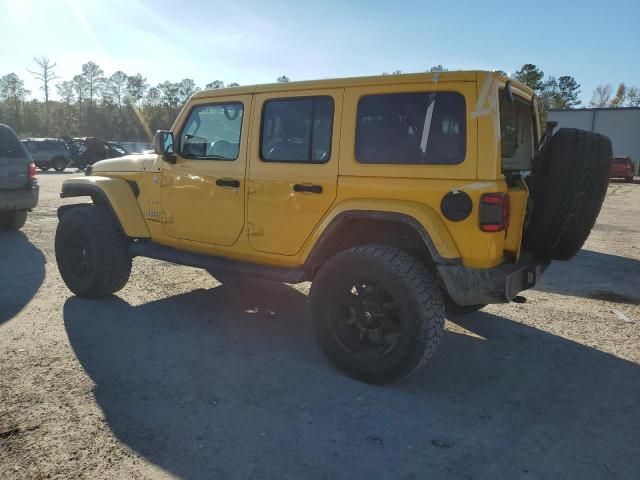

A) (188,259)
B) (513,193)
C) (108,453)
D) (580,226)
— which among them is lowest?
(108,453)

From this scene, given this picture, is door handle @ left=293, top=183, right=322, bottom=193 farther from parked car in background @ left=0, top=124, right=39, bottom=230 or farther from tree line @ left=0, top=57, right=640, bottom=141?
tree line @ left=0, top=57, right=640, bottom=141

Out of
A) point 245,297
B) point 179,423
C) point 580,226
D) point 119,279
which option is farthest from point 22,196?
point 580,226

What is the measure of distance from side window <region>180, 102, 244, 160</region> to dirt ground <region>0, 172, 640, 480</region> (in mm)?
1530

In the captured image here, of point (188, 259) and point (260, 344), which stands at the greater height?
point (188, 259)

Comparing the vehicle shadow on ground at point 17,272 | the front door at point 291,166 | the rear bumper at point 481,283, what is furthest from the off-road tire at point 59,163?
the rear bumper at point 481,283

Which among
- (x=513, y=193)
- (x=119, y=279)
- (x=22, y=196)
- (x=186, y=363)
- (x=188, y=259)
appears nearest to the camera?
(x=513, y=193)

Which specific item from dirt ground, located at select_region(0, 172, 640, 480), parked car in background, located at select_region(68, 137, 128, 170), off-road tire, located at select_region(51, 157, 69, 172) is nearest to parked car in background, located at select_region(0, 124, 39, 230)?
dirt ground, located at select_region(0, 172, 640, 480)

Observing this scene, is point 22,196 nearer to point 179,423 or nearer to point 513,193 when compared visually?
point 179,423

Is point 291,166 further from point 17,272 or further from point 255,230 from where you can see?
point 17,272

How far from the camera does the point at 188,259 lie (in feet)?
14.8

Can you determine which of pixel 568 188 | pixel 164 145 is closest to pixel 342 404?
pixel 568 188

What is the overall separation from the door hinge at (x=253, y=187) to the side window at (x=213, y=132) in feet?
1.05

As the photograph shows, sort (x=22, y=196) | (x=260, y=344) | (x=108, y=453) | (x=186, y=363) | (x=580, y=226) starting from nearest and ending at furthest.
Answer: (x=108, y=453) → (x=580, y=226) → (x=186, y=363) → (x=260, y=344) → (x=22, y=196)

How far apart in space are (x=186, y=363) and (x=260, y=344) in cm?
65
